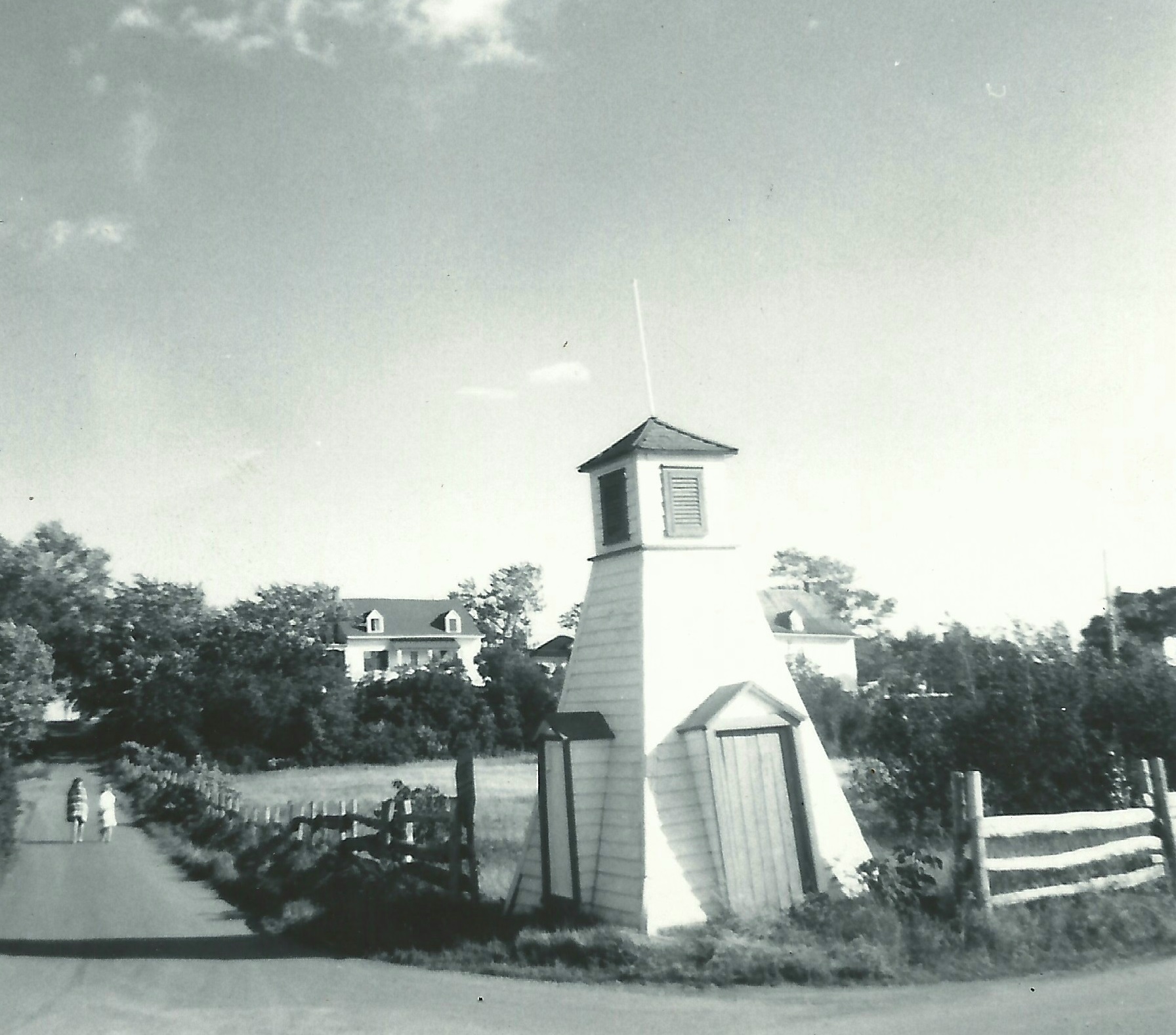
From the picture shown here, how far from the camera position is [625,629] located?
12297 millimetres

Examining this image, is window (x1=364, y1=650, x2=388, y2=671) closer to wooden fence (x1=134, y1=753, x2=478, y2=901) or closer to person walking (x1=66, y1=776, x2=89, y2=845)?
person walking (x1=66, y1=776, x2=89, y2=845)

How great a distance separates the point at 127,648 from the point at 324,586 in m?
11.1

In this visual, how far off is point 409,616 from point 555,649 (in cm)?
1261

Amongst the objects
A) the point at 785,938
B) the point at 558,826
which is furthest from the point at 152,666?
the point at 785,938

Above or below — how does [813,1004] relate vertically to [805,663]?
below

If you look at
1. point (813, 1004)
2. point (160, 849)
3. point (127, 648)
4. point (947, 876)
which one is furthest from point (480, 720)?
point (813, 1004)

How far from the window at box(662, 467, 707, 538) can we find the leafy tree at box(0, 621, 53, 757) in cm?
3514

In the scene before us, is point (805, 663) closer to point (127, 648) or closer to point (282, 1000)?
point (127, 648)

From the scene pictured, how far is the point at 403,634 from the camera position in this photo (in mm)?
70062

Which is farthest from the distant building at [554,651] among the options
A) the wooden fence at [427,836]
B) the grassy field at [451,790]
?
the wooden fence at [427,836]

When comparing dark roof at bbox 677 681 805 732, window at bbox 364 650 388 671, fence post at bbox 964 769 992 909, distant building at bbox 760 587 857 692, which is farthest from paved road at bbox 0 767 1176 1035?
window at bbox 364 650 388 671

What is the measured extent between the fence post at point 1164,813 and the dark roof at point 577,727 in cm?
677

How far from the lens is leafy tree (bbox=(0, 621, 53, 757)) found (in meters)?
39.6

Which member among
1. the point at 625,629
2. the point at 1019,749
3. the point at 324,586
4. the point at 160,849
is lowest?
the point at 160,849
